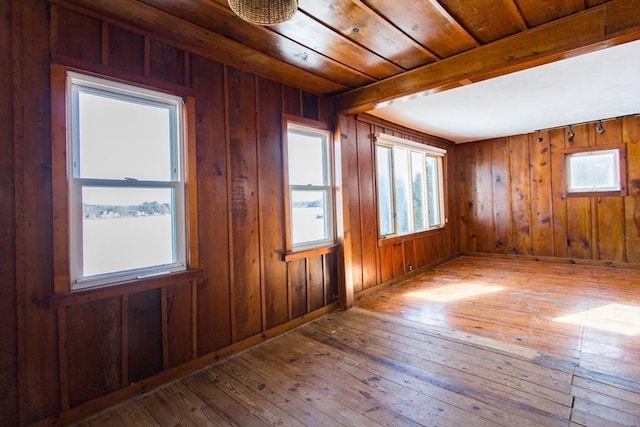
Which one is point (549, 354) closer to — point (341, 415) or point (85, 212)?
→ point (341, 415)

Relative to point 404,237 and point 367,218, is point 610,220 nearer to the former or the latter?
point 404,237

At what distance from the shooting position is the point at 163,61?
7.59 feet

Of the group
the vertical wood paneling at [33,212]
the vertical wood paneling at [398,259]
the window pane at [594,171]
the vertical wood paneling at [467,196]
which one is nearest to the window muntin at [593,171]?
the window pane at [594,171]

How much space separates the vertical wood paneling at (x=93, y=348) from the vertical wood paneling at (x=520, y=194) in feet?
21.6

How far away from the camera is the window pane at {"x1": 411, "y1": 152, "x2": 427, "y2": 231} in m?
5.29

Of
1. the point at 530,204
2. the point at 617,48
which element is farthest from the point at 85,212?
the point at 530,204

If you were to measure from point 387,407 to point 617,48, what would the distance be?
10.9 feet

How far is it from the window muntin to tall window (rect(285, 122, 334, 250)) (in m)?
4.70

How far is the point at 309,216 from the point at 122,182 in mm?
1882

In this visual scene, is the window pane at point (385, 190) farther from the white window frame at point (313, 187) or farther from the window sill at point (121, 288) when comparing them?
the window sill at point (121, 288)

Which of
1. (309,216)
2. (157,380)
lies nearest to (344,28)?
(309,216)

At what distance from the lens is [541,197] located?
5.79m

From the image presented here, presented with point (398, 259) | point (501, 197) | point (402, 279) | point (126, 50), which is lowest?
point (402, 279)

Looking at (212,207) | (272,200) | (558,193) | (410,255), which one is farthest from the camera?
(558,193)
